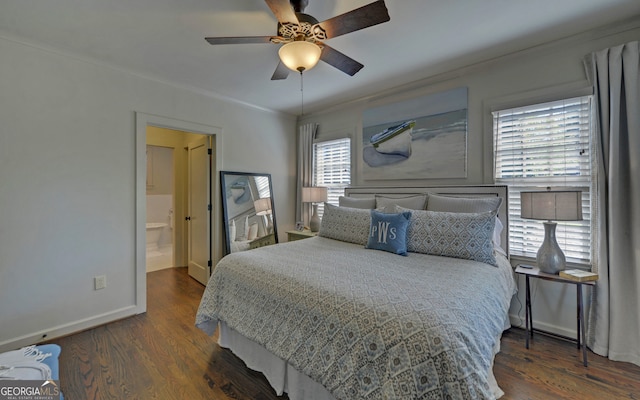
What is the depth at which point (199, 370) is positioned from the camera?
1.97 m

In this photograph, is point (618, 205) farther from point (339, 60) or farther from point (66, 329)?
point (66, 329)

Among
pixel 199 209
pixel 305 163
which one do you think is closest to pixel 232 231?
pixel 199 209

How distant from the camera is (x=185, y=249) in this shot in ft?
15.6

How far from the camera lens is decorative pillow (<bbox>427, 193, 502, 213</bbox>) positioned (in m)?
2.40

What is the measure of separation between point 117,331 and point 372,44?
11.8 ft

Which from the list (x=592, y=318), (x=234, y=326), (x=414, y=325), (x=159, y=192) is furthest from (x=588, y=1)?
(x=159, y=192)

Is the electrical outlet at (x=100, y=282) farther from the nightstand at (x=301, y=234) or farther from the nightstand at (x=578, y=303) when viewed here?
the nightstand at (x=578, y=303)

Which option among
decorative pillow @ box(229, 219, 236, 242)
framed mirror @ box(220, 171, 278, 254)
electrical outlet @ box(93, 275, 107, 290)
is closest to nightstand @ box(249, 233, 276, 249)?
framed mirror @ box(220, 171, 278, 254)

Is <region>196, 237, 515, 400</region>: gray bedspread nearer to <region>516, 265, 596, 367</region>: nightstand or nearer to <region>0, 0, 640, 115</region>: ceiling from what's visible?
<region>516, 265, 596, 367</region>: nightstand

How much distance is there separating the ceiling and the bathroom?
130 inches

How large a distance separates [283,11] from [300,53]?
0.25 metres

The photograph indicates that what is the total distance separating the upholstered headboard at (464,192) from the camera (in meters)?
2.55

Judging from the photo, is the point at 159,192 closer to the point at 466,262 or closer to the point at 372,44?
the point at 372,44

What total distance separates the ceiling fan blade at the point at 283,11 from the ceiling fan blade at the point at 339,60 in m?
0.31
